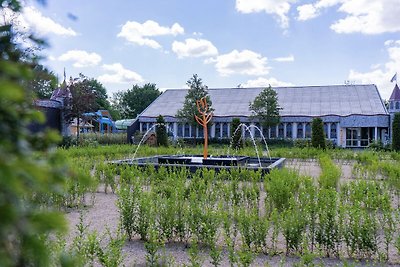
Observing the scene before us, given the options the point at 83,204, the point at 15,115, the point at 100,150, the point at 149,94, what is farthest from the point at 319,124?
the point at 149,94

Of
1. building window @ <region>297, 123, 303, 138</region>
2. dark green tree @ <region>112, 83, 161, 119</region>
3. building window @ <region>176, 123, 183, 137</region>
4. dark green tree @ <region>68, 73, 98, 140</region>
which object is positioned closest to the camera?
dark green tree @ <region>68, 73, 98, 140</region>

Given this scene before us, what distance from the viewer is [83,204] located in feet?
26.9

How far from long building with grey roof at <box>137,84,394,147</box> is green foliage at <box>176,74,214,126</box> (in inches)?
51.6

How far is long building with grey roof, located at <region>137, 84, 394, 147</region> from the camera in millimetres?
34625

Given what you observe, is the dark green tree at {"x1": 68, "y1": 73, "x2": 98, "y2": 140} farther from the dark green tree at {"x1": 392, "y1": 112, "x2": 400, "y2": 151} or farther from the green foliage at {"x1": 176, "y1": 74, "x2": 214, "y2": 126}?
the dark green tree at {"x1": 392, "y1": 112, "x2": 400, "y2": 151}

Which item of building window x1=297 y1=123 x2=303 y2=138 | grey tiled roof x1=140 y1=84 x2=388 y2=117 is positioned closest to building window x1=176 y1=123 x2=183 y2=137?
grey tiled roof x1=140 y1=84 x2=388 y2=117

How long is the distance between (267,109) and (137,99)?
3877 cm

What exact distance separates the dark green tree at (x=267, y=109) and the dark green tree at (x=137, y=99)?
36.7m

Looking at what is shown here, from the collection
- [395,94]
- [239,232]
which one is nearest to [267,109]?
[395,94]

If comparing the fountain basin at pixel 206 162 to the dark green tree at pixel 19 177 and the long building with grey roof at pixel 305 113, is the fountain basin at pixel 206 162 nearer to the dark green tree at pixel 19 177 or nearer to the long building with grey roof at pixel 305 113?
the dark green tree at pixel 19 177

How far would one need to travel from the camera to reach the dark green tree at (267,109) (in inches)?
1369

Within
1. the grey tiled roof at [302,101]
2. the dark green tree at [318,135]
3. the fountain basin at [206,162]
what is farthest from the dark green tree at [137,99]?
the fountain basin at [206,162]

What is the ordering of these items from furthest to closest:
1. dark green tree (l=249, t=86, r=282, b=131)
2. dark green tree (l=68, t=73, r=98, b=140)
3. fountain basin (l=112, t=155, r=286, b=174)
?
dark green tree (l=249, t=86, r=282, b=131)
dark green tree (l=68, t=73, r=98, b=140)
fountain basin (l=112, t=155, r=286, b=174)

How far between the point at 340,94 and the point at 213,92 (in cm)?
1310
